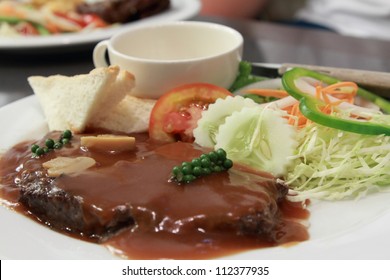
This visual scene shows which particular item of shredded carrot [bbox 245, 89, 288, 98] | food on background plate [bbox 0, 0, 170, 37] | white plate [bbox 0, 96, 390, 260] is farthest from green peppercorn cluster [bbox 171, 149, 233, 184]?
food on background plate [bbox 0, 0, 170, 37]

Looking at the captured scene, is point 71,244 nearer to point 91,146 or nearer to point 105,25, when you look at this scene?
point 91,146

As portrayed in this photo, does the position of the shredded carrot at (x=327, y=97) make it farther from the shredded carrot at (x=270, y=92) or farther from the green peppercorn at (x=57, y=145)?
the green peppercorn at (x=57, y=145)

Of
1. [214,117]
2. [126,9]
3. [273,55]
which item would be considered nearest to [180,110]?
[214,117]

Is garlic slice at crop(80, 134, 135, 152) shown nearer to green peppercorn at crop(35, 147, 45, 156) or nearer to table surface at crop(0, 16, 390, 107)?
green peppercorn at crop(35, 147, 45, 156)

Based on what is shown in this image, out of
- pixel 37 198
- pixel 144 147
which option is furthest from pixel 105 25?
pixel 37 198

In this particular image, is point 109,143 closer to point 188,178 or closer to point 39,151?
point 39,151
